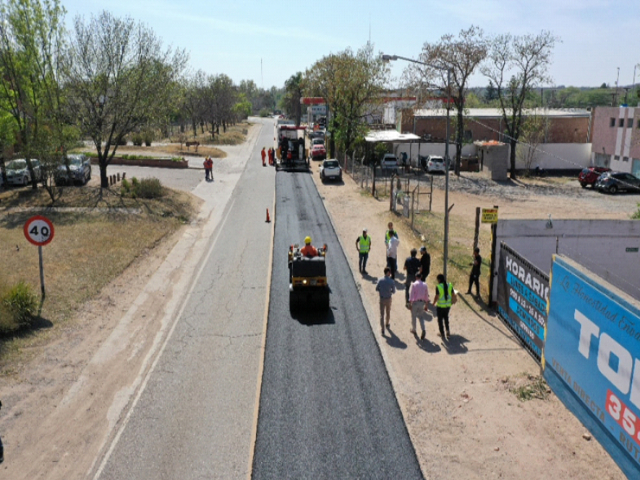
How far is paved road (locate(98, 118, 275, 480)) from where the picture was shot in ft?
31.9

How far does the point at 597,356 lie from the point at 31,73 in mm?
31544

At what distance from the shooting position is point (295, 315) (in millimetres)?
15992

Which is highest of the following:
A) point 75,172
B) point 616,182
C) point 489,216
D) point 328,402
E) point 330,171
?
point 489,216

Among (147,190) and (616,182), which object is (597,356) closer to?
(147,190)

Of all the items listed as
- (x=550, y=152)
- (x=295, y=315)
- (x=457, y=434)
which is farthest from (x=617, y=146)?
(x=457, y=434)

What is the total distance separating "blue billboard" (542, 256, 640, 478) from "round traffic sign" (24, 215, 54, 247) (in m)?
13.3

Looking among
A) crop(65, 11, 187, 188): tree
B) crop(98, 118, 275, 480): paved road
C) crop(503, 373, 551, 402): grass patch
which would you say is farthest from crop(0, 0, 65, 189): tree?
crop(503, 373, 551, 402): grass patch

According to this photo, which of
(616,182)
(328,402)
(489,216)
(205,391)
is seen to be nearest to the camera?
(328,402)

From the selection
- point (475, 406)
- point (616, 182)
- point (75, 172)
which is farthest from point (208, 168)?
point (475, 406)

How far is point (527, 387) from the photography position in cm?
1219

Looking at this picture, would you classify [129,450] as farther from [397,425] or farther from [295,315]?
[295,315]

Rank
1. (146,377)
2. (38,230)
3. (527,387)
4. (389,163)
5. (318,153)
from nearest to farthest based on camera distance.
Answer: (527,387)
(146,377)
(38,230)
(389,163)
(318,153)

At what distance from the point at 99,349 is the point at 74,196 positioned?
1957 centimetres

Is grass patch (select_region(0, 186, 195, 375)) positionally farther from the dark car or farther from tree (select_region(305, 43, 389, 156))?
the dark car
